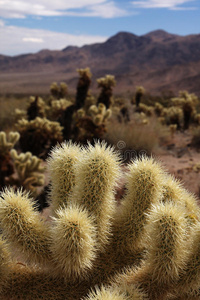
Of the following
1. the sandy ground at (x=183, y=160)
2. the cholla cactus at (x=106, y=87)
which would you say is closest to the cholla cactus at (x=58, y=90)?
the cholla cactus at (x=106, y=87)

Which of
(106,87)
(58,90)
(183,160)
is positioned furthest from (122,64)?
(183,160)

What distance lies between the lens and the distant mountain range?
7950 centimetres

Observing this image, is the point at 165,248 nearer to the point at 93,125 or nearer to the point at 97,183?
the point at 97,183

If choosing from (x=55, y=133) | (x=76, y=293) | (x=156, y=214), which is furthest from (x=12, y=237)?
(x=55, y=133)

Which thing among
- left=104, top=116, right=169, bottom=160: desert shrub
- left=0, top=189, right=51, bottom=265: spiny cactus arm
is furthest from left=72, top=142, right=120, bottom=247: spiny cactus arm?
left=104, top=116, right=169, bottom=160: desert shrub

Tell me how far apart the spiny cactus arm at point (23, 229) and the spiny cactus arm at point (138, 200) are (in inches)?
24.5

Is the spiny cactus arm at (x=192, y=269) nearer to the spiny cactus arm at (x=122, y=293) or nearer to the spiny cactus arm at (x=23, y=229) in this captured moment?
the spiny cactus arm at (x=122, y=293)

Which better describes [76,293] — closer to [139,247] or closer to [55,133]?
[139,247]

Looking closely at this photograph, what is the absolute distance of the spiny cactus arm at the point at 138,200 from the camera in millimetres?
2332

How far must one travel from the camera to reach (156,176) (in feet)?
7.64

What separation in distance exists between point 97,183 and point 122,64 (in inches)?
4803

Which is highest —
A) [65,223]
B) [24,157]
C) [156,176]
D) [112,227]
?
[156,176]

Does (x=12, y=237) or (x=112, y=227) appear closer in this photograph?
(x=12, y=237)

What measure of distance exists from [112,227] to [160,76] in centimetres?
8337
